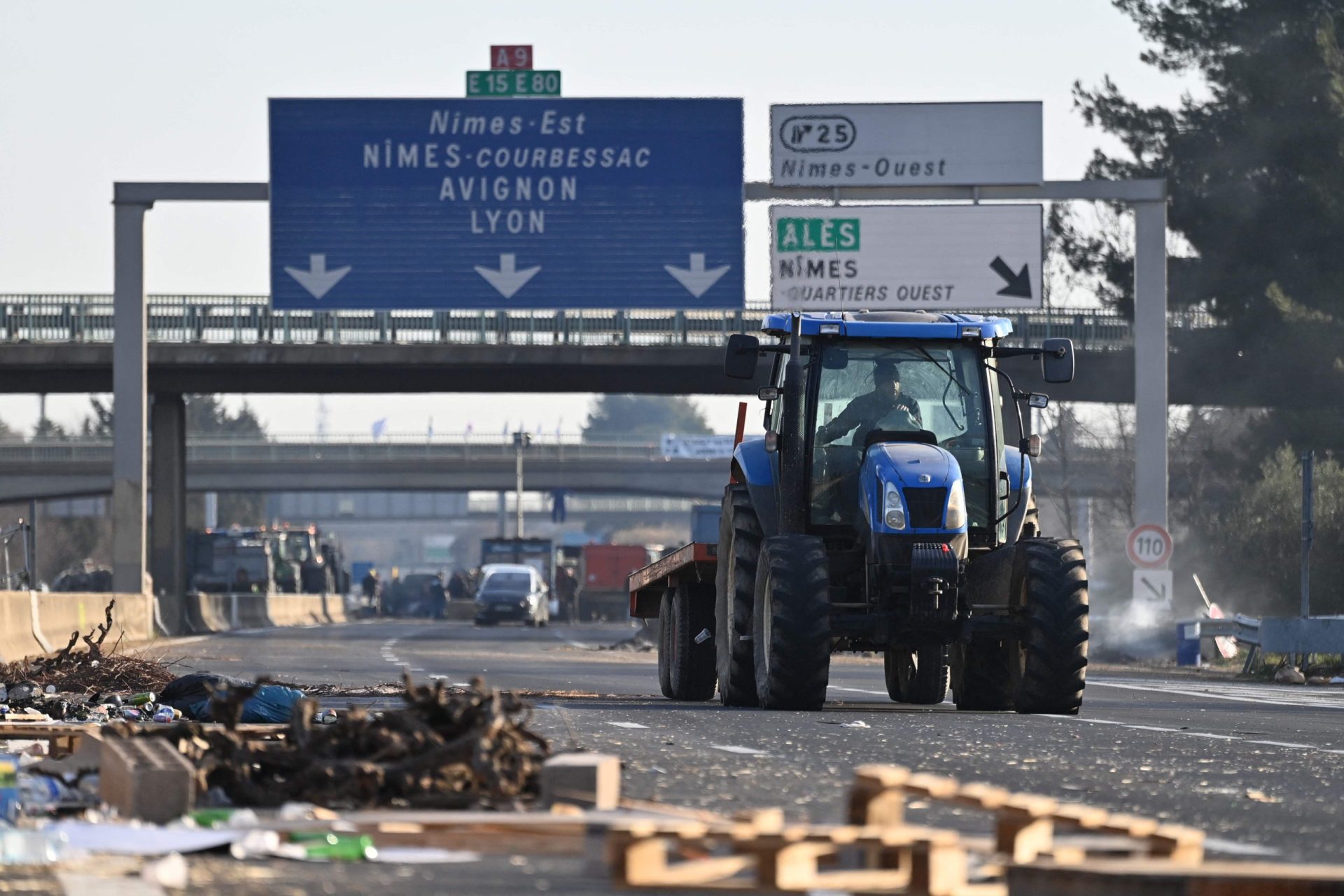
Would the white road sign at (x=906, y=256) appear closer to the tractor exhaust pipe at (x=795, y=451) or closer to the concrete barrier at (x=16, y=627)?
the concrete barrier at (x=16, y=627)

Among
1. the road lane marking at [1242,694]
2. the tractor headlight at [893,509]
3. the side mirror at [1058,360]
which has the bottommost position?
the road lane marking at [1242,694]

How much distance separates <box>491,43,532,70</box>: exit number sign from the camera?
34.5m

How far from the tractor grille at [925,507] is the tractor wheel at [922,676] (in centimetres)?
287

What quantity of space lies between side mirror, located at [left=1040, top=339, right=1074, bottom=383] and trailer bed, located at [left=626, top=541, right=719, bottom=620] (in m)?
2.66

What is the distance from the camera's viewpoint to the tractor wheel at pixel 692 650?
17641 mm

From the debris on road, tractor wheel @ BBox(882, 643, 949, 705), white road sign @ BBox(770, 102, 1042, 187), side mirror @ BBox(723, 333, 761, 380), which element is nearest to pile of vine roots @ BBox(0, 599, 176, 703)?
side mirror @ BBox(723, 333, 761, 380)

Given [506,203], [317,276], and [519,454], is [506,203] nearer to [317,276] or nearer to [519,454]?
[317,276]

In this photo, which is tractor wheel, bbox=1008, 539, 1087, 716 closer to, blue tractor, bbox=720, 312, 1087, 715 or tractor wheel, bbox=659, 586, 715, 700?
blue tractor, bbox=720, 312, 1087, 715

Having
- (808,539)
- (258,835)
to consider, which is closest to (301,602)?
(808,539)

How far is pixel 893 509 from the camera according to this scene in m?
14.4

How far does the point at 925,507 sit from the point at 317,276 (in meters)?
21.3

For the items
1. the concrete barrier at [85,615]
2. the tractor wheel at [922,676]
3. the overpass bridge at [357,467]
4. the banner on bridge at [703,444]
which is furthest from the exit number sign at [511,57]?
the banner on bridge at [703,444]

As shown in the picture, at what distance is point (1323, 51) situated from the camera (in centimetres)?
4506

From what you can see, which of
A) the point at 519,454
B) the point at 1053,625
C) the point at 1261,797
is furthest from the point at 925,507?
the point at 519,454
